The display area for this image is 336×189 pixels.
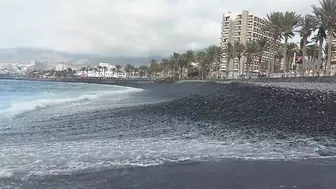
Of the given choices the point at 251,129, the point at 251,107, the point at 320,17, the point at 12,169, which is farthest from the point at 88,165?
the point at 320,17

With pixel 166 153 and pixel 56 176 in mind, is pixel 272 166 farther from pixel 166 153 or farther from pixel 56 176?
pixel 56 176

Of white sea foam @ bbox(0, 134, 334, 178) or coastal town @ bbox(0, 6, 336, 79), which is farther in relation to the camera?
coastal town @ bbox(0, 6, 336, 79)

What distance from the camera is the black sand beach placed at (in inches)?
255

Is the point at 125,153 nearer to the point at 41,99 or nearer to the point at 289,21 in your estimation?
the point at 41,99

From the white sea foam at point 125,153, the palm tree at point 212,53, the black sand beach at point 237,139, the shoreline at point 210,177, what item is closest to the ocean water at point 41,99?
the black sand beach at point 237,139

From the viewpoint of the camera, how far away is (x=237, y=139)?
1100 cm

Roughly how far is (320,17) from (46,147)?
4702 centimetres

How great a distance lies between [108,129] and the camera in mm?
13898

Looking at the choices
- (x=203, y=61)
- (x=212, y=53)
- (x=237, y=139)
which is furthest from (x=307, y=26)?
(x=203, y=61)

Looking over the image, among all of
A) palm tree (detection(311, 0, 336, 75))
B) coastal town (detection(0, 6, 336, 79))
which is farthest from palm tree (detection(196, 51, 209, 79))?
palm tree (detection(311, 0, 336, 75))

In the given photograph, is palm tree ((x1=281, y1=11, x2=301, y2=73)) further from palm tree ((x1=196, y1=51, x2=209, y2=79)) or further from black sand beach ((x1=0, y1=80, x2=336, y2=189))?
palm tree ((x1=196, y1=51, x2=209, y2=79))

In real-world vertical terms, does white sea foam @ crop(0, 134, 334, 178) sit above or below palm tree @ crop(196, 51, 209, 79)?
below

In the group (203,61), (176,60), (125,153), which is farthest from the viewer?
(176,60)

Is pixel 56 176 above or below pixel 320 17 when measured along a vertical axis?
below
